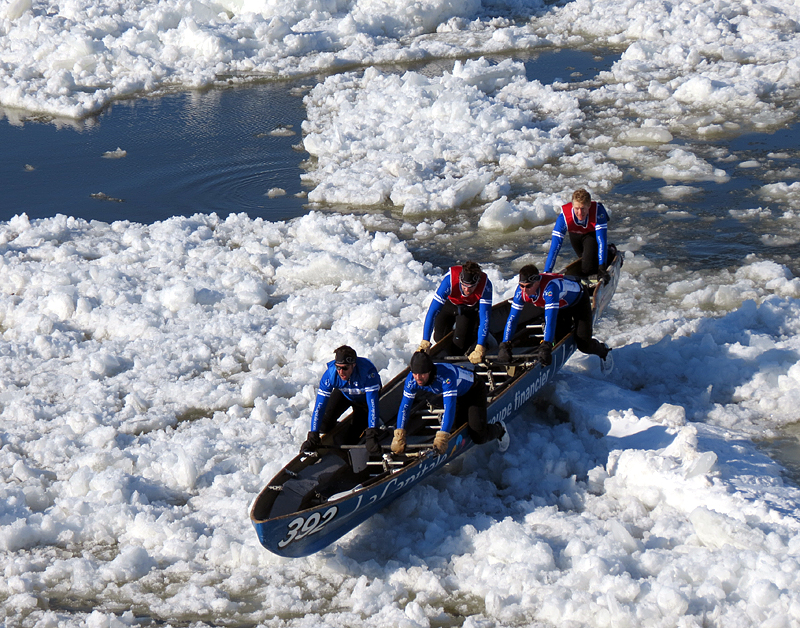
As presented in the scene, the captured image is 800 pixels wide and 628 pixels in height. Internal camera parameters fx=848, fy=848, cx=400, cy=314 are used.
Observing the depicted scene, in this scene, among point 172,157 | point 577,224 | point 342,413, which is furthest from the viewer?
point 172,157

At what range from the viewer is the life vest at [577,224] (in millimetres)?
10664

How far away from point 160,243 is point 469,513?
8021mm

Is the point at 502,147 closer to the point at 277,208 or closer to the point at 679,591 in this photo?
the point at 277,208

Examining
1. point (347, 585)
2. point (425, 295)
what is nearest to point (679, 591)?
point (347, 585)

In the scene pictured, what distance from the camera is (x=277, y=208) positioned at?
16109 mm

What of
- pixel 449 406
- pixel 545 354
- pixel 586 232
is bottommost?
pixel 545 354

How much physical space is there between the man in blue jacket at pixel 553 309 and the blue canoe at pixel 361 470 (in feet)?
0.49

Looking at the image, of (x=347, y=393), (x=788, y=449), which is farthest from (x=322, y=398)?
(x=788, y=449)

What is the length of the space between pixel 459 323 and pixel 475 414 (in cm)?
167

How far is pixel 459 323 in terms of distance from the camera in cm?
947

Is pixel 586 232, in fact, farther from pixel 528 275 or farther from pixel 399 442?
pixel 399 442

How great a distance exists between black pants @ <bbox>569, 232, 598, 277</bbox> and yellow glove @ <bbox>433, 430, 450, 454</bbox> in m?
4.12

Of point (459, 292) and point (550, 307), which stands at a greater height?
point (459, 292)

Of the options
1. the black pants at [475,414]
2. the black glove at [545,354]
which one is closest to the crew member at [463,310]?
the black glove at [545,354]
